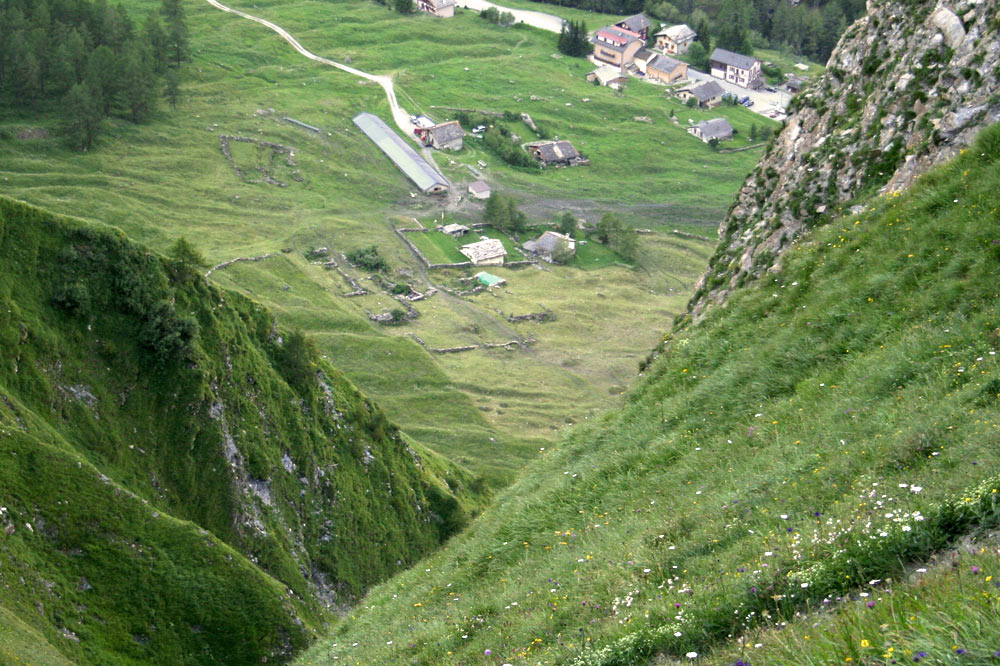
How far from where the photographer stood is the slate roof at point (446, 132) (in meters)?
190

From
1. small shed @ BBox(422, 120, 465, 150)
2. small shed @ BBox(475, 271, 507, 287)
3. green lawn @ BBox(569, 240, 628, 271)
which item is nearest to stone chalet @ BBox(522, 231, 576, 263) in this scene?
green lawn @ BBox(569, 240, 628, 271)

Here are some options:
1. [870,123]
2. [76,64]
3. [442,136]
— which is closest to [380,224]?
[442,136]

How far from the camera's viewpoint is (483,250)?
15725cm

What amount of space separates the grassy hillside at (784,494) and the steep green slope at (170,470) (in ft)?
73.8

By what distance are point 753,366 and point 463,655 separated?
1346cm

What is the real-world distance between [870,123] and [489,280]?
110752 millimetres

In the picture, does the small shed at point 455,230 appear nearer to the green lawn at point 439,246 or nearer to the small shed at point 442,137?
the green lawn at point 439,246

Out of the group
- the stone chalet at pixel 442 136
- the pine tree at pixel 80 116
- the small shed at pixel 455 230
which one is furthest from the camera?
the stone chalet at pixel 442 136

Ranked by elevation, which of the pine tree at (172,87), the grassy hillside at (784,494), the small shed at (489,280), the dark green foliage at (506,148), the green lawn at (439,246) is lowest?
the small shed at (489,280)

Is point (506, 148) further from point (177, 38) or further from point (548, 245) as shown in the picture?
point (177, 38)

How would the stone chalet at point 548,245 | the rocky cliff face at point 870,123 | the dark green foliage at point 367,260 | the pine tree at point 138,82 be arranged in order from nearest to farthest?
the rocky cliff face at point 870,123 < the dark green foliage at point 367,260 < the stone chalet at point 548,245 < the pine tree at point 138,82

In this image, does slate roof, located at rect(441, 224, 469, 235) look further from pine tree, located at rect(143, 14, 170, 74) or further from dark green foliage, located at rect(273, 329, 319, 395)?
dark green foliage, located at rect(273, 329, 319, 395)

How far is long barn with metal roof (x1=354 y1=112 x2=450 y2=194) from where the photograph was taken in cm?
17662

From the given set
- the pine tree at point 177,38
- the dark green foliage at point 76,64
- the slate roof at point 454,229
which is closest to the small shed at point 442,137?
the slate roof at point 454,229
